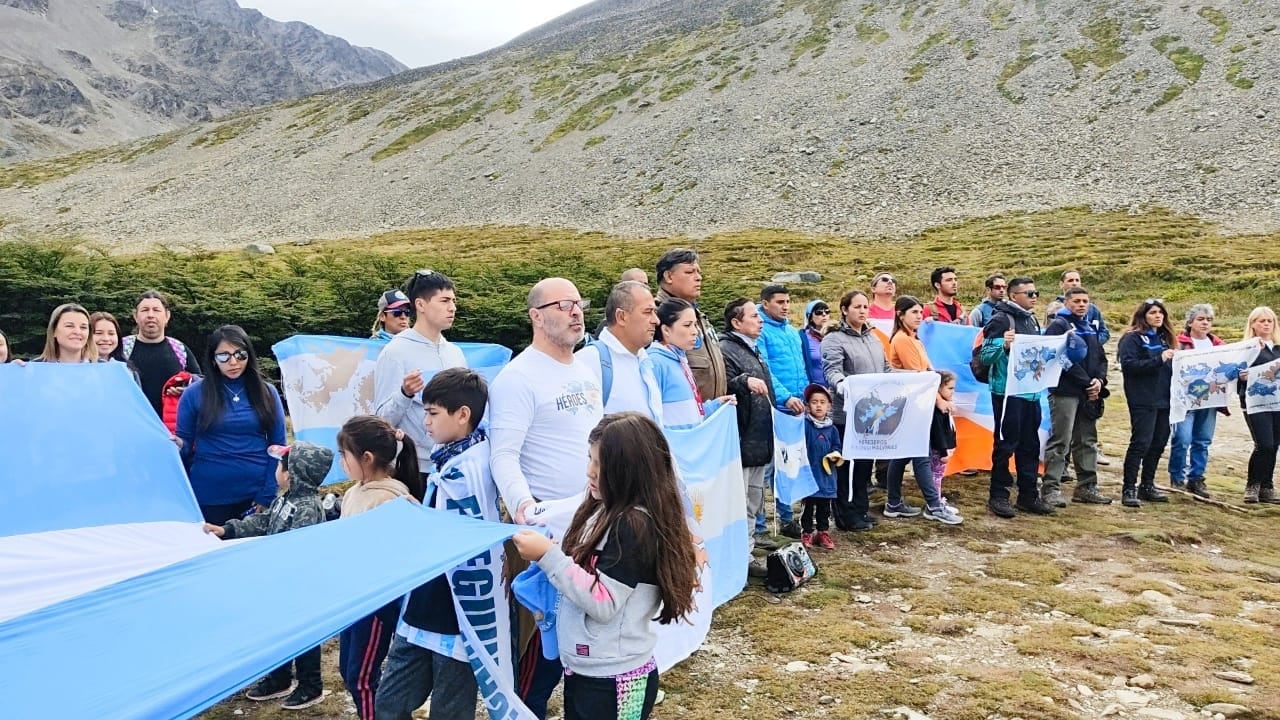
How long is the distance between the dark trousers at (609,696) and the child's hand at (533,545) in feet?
1.73

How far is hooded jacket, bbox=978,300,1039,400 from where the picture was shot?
8.52 meters

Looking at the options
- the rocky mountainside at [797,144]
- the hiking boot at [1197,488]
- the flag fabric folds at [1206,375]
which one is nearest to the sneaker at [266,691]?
the flag fabric folds at [1206,375]

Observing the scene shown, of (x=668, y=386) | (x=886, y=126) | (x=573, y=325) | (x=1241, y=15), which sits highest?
(x=1241, y=15)

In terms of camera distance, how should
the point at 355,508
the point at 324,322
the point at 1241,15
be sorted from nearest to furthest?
1. the point at 355,508
2. the point at 324,322
3. the point at 1241,15

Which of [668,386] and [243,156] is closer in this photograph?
[668,386]

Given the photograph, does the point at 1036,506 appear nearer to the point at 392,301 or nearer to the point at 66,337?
the point at 392,301

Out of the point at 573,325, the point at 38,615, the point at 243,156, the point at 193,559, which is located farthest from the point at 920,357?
→ the point at 243,156

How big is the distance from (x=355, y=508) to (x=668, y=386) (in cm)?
231

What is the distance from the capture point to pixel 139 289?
44.4 ft

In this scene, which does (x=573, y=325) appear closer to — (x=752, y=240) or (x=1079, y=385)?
(x=1079, y=385)

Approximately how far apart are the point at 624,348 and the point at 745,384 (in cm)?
221

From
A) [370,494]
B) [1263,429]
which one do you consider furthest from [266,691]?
[1263,429]

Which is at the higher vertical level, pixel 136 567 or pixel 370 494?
pixel 370 494

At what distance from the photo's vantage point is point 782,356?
7414 mm
